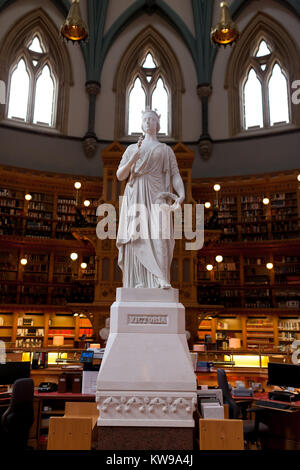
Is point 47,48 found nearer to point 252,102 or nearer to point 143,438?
point 252,102

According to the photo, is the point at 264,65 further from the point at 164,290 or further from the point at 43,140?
the point at 164,290

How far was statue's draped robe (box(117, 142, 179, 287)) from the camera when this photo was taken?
3.84 m

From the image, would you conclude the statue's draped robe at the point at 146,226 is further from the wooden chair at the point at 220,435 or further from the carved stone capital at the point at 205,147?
the carved stone capital at the point at 205,147

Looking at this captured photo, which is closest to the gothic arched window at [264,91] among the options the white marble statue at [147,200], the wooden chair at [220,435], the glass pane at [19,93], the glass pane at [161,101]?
the glass pane at [161,101]

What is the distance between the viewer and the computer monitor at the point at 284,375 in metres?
5.72

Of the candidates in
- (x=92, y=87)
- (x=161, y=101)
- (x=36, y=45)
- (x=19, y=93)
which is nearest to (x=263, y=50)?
(x=161, y=101)

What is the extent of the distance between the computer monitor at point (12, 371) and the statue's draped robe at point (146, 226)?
2826 millimetres

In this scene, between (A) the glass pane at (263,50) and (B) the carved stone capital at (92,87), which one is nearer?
(B) the carved stone capital at (92,87)

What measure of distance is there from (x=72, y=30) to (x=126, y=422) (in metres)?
9.53

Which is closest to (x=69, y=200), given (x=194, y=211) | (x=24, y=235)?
(x=24, y=235)

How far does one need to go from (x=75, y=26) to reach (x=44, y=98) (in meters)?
6.02

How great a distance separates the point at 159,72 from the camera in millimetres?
16469

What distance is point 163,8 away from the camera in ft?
52.7

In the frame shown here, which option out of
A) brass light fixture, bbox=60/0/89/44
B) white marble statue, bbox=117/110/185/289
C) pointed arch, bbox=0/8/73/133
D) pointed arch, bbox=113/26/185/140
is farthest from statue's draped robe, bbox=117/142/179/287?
pointed arch, bbox=0/8/73/133
